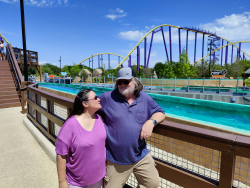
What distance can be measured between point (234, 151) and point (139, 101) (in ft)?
2.73

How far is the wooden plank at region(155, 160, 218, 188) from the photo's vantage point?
1486mm

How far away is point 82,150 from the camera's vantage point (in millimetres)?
1513

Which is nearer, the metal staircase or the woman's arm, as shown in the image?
the woman's arm

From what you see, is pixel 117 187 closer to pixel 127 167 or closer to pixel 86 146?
pixel 127 167

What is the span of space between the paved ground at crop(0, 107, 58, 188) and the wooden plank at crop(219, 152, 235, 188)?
84.1 inches

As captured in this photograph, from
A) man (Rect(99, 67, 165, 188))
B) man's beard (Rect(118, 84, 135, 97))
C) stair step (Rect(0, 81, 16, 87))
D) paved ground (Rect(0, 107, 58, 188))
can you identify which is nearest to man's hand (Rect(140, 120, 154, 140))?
man (Rect(99, 67, 165, 188))

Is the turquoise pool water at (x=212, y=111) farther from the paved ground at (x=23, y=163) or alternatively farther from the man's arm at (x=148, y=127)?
the man's arm at (x=148, y=127)

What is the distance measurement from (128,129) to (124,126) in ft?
0.14

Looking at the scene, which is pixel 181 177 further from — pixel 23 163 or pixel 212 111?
pixel 212 111

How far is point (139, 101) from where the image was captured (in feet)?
5.62

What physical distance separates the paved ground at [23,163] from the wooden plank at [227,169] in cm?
214

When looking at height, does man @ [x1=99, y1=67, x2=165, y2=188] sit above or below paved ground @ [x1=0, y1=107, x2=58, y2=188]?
above

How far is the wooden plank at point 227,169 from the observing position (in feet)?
4.16

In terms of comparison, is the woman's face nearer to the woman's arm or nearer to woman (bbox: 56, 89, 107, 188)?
woman (bbox: 56, 89, 107, 188)
